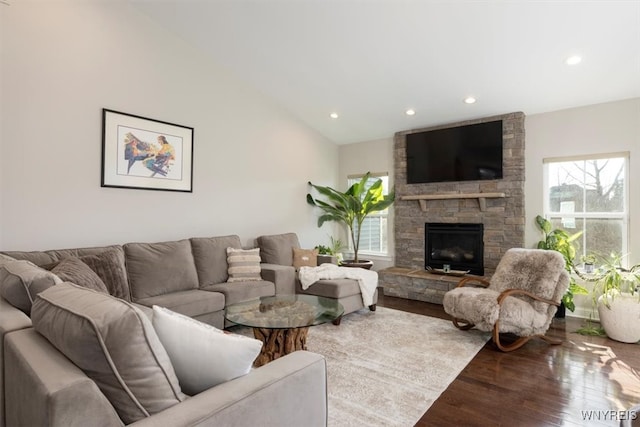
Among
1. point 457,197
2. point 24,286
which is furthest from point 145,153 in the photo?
point 457,197

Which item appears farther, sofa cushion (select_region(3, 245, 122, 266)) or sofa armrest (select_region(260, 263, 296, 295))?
sofa armrest (select_region(260, 263, 296, 295))

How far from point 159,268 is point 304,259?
76.8 inches

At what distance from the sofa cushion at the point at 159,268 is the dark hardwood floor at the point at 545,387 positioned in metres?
2.59

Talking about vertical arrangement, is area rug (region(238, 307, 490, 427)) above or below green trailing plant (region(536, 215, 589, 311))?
below

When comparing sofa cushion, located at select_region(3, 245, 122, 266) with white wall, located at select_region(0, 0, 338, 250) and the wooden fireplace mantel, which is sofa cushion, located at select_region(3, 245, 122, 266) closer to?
white wall, located at select_region(0, 0, 338, 250)

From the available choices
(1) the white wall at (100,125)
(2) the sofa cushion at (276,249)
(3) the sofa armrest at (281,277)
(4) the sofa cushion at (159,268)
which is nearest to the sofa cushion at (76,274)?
(4) the sofa cushion at (159,268)

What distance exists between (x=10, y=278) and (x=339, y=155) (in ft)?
17.8

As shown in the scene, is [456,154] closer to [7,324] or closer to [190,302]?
[190,302]

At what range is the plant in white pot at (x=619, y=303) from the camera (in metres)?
3.37

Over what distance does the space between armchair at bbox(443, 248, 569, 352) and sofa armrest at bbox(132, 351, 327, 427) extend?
2.41 metres

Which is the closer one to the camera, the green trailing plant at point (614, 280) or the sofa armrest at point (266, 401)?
the sofa armrest at point (266, 401)

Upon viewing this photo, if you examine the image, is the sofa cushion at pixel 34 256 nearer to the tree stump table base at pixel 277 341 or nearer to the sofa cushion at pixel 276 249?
the tree stump table base at pixel 277 341

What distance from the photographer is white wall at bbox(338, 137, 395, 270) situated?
5.89 metres

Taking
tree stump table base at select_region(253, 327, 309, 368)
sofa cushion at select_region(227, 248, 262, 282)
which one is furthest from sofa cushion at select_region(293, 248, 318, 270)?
tree stump table base at select_region(253, 327, 309, 368)
